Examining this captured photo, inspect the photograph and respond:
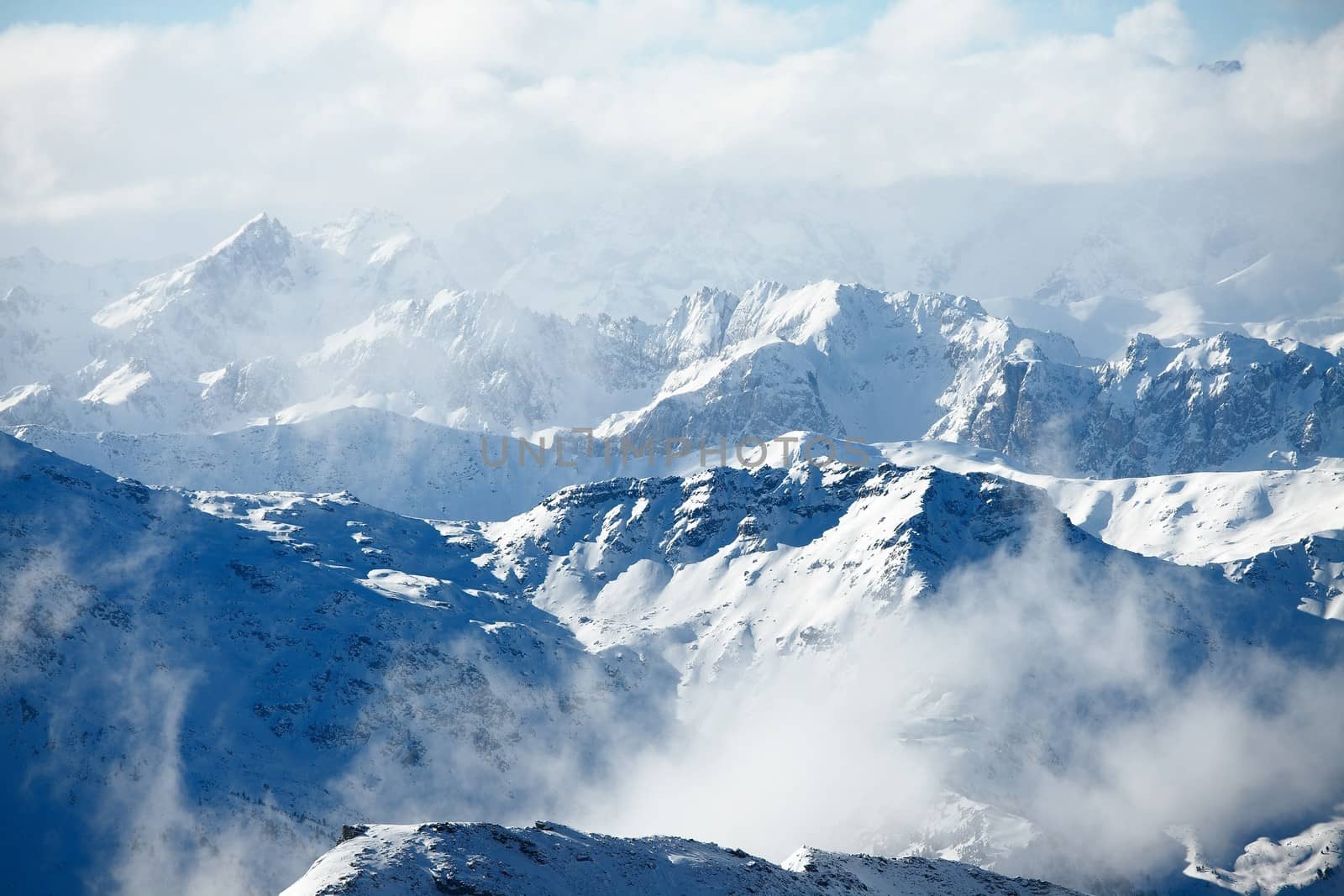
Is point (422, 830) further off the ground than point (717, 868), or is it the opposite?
point (422, 830)

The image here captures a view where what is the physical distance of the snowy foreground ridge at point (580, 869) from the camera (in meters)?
118

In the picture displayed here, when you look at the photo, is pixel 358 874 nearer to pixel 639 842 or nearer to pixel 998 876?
pixel 639 842

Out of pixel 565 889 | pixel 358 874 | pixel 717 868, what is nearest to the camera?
pixel 358 874

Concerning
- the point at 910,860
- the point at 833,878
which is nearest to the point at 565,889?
the point at 833,878

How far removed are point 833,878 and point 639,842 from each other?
2115 cm

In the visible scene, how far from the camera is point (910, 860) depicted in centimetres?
16688

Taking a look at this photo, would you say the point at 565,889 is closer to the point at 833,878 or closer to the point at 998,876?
the point at 833,878

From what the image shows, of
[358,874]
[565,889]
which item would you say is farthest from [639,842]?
[358,874]

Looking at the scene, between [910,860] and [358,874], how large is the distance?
3006 inches

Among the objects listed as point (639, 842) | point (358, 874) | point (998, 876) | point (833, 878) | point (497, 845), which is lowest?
point (998, 876)

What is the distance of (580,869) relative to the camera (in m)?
132

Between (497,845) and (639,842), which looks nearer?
(497,845)

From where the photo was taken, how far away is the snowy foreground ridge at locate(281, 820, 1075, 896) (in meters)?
118

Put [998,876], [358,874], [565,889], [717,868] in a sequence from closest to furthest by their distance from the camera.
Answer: [358,874] → [565,889] → [717,868] → [998,876]
